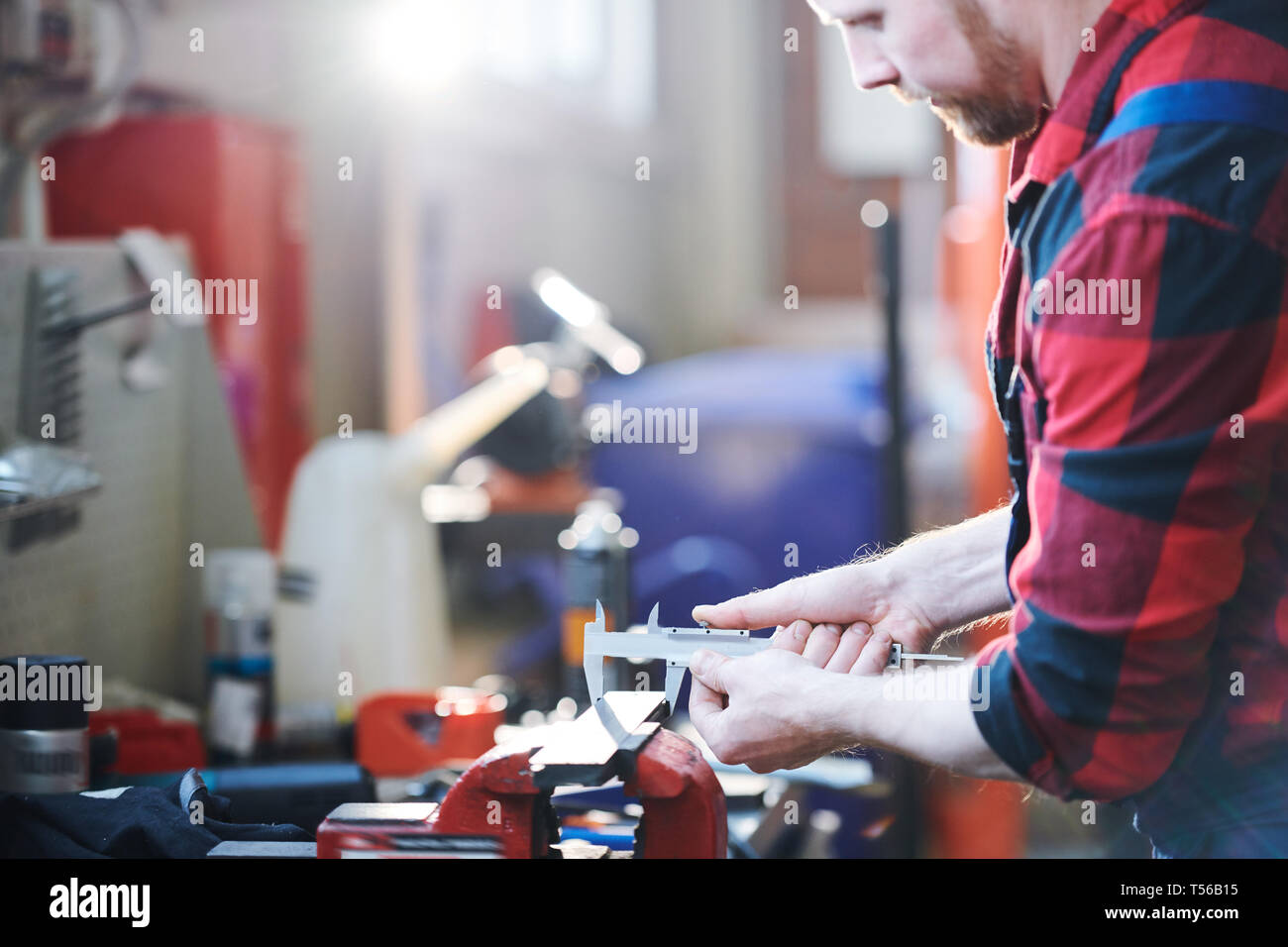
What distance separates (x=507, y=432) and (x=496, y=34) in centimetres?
167

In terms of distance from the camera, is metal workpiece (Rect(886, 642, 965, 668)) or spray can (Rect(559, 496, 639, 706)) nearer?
metal workpiece (Rect(886, 642, 965, 668))

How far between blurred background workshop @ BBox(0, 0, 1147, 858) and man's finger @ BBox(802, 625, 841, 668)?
0.27 ft

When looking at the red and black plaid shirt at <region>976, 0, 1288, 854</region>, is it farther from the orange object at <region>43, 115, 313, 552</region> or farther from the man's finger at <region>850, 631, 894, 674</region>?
the orange object at <region>43, 115, 313, 552</region>

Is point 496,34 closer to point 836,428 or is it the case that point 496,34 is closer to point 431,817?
point 836,428

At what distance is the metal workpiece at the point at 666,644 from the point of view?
81 centimetres

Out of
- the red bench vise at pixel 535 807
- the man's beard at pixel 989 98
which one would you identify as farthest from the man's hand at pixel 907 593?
the man's beard at pixel 989 98

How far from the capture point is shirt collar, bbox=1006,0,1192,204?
722mm

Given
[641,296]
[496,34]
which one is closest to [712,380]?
[496,34]

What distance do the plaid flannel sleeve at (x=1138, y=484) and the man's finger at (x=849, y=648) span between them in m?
0.13

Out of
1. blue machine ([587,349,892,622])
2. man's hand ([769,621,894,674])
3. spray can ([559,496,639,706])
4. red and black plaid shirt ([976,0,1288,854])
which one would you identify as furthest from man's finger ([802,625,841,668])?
blue machine ([587,349,892,622])

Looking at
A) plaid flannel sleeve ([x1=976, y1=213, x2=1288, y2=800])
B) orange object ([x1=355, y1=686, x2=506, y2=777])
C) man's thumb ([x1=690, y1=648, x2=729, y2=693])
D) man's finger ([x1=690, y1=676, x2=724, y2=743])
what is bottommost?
orange object ([x1=355, y1=686, x2=506, y2=777])

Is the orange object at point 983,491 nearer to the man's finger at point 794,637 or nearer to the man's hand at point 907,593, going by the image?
the man's hand at point 907,593

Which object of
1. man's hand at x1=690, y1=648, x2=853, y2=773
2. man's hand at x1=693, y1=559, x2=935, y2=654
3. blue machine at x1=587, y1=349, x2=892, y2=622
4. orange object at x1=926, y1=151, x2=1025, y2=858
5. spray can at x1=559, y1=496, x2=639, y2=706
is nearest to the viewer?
man's hand at x1=690, y1=648, x2=853, y2=773

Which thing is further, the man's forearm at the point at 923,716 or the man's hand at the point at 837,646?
the man's hand at the point at 837,646
